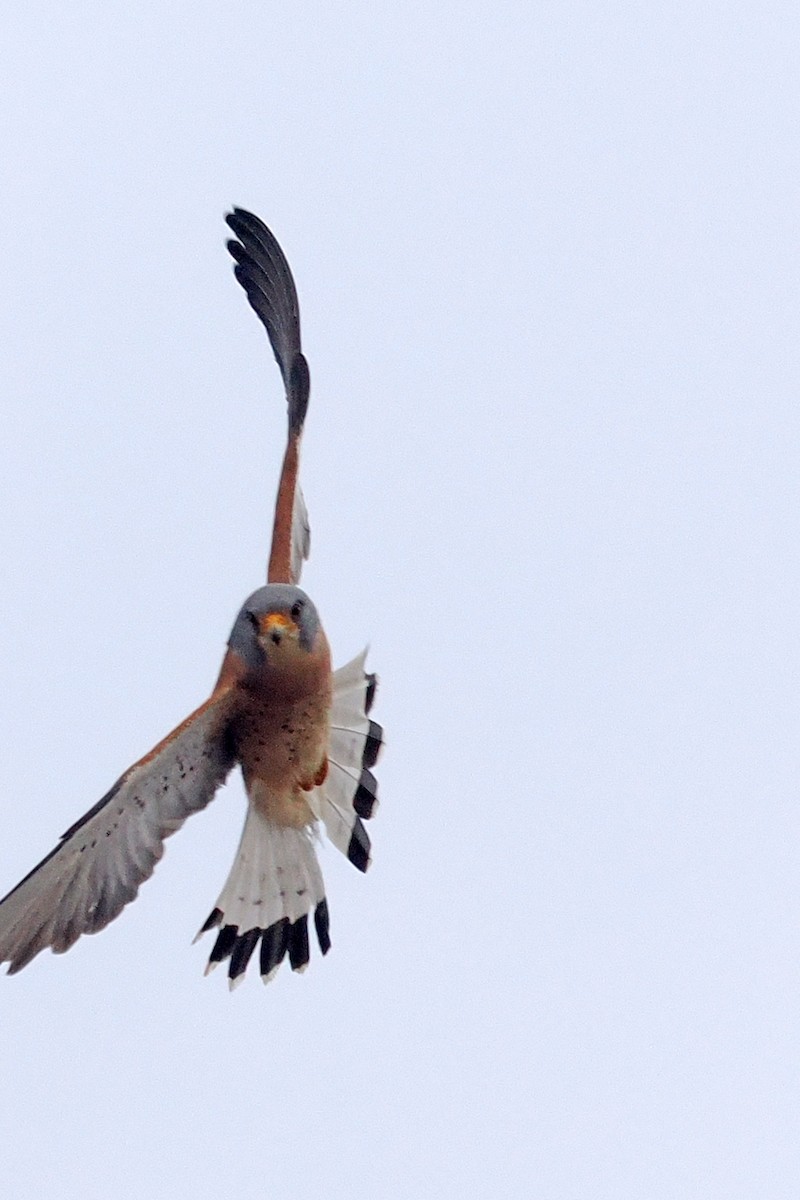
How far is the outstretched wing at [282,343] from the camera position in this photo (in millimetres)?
8891

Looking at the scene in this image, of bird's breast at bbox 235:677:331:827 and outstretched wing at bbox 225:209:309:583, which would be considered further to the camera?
outstretched wing at bbox 225:209:309:583

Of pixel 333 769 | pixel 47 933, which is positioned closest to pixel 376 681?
pixel 333 769

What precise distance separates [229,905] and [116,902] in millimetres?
1134

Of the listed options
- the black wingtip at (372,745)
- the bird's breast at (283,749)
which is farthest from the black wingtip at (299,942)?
the black wingtip at (372,745)

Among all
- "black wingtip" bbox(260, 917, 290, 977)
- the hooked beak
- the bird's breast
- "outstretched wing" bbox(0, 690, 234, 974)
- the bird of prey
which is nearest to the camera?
"outstretched wing" bbox(0, 690, 234, 974)

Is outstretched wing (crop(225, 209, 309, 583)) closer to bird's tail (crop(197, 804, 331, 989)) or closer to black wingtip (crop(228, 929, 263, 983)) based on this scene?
bird's tail (crop(197, 804, 331, 989))

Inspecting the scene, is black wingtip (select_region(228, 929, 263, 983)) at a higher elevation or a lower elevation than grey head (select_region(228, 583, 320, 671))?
lower

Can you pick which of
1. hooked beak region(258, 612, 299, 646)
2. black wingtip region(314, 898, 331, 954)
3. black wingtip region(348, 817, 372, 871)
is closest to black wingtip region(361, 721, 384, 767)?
black wingtip region(348, 817, 372, 871)

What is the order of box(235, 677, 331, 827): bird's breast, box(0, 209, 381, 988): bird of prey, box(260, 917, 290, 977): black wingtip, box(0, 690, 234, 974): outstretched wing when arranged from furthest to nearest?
box(260, 917, 290, 977): black wingtip < box(235, 677, 331, 827): bird's breast < box(0, 209, 381, 988): bird of prey < box(0, 690, 234, 974): outstretched wing

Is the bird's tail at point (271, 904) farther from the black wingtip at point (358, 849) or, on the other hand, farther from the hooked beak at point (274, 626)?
the hooked beak at point (274, 626)

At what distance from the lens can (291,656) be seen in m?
7.99

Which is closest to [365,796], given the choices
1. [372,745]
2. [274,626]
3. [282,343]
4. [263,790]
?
[372,745]

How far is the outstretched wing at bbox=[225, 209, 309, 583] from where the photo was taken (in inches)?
350

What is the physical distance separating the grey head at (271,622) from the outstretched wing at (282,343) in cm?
69
